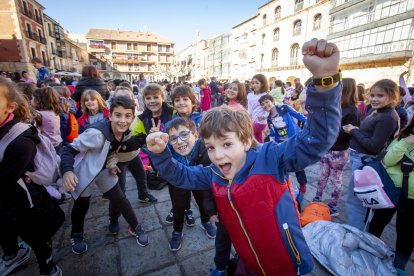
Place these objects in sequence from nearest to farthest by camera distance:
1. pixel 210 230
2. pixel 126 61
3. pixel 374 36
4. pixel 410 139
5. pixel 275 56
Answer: pixel 410 139 → pixel 210 230 → pixel 374 36 → pixel 275 56 → pixel 126 61

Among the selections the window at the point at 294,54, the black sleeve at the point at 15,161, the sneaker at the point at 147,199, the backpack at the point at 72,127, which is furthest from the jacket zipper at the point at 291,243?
the window at the point at 294,54

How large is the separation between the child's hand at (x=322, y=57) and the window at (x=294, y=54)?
86.1ft

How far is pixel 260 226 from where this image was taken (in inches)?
49.9

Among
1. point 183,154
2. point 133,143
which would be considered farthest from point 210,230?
point 133,143

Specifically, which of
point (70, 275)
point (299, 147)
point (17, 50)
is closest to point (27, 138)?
point (70, 275)

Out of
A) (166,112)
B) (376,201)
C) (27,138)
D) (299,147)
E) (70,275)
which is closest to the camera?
(299,147)

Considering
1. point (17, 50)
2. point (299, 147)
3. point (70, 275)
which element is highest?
point (17, 50)

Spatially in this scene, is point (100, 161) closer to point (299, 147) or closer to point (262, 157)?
point (262, 157)

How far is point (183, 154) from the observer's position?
82.7 inches

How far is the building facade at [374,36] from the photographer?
1426 cm

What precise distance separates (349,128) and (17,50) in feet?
111

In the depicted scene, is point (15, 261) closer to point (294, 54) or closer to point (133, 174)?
point (133, 174)

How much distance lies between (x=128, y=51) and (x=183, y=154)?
62960 mm

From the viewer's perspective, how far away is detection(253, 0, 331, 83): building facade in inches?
850
